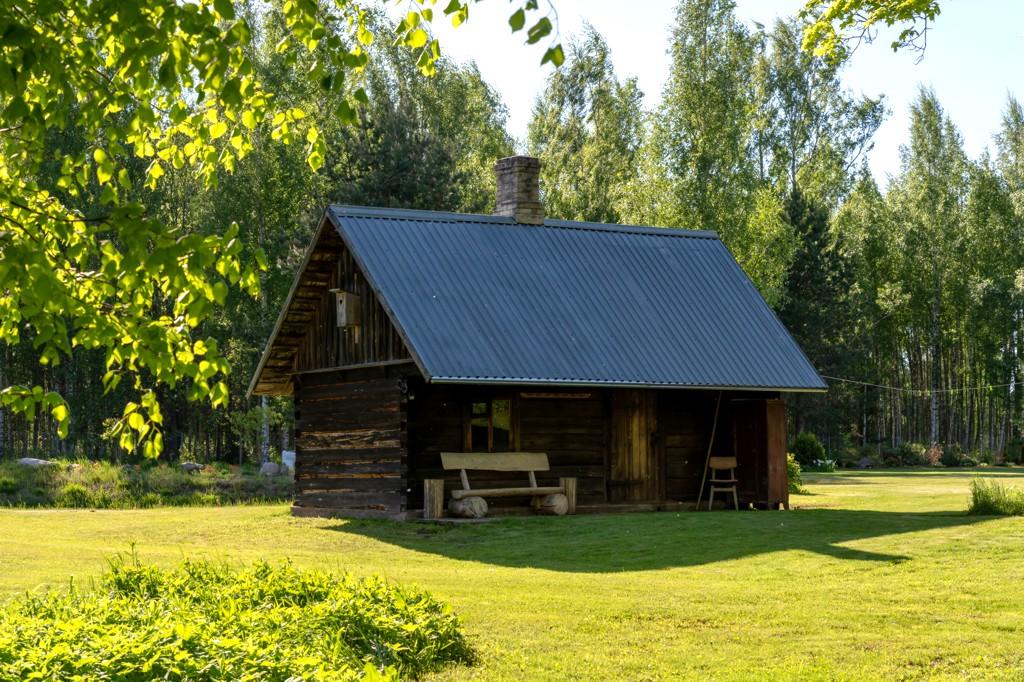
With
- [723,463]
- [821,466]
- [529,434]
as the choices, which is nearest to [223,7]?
[529,434]

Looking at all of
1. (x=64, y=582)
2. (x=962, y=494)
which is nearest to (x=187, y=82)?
(x=64, y=582)

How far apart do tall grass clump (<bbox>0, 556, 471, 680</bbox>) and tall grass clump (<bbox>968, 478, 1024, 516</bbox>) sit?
14.6m

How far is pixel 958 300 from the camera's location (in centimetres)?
6606

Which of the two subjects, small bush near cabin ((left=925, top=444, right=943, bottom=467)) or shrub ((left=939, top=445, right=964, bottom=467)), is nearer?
shrub ((left=939, top=445, right=964, bottom=467))

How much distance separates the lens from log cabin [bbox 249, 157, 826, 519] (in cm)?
2442

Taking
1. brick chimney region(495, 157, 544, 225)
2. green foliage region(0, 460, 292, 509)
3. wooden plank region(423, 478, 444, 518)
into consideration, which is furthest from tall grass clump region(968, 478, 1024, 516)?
green foliage region(0, 460, 292, 509)

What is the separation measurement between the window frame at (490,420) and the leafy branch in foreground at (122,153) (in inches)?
638

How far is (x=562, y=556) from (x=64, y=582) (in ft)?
24.5

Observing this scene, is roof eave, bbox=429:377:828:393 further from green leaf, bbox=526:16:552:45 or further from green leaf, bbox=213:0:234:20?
green leaf, bbox=526:16:552:45

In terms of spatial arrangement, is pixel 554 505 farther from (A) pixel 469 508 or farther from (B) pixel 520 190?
(B) pixel 520 190

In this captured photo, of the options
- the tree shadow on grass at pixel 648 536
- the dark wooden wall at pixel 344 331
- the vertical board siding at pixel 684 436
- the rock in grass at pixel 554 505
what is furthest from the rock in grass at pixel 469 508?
the vertical board siding at pixel 684 436

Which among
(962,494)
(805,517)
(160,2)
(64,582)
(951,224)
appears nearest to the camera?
(160,2)

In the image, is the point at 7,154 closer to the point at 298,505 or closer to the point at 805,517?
the point at 805,517

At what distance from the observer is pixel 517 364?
78.5 ft
